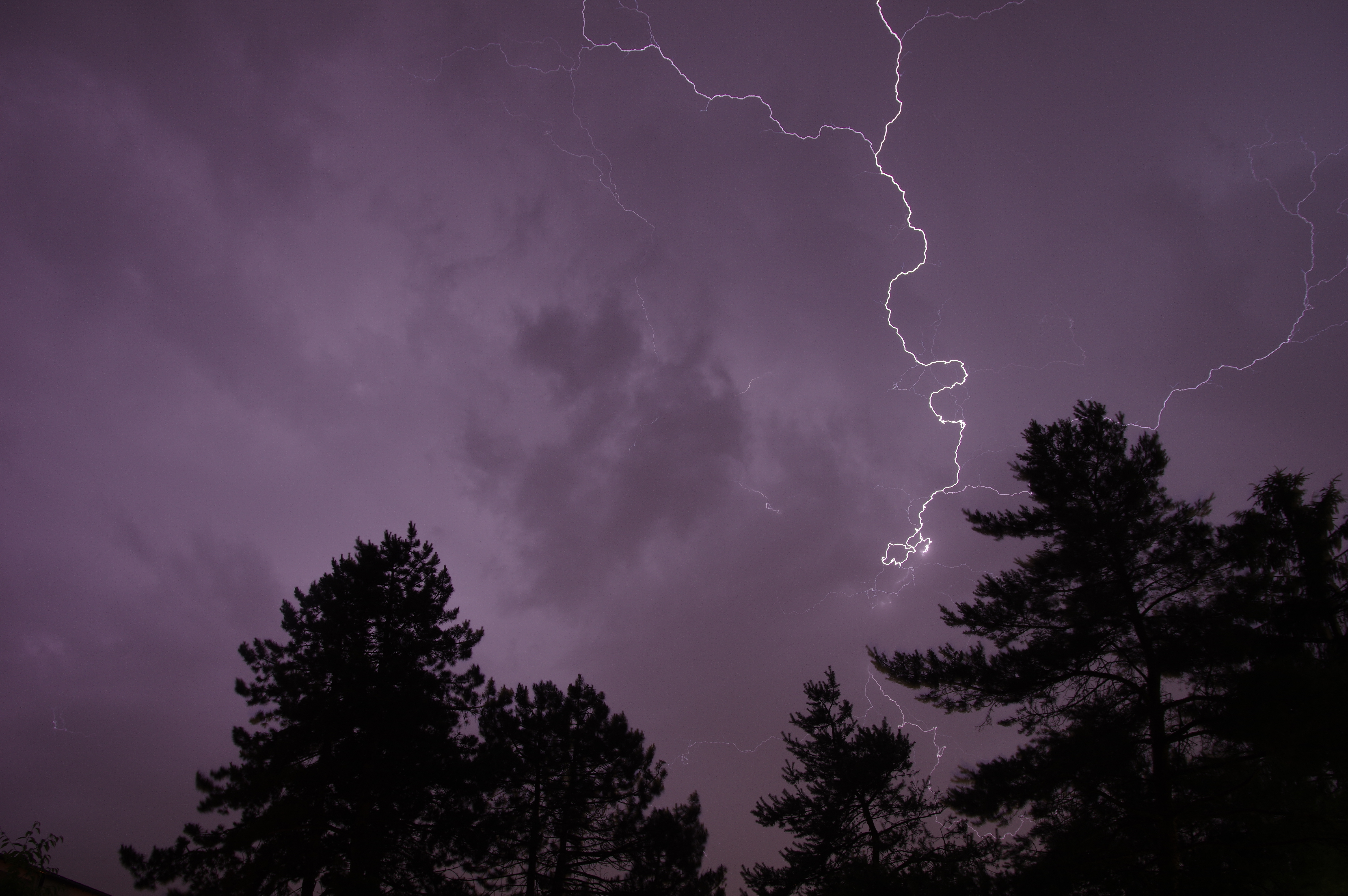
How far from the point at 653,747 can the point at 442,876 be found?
535 centimetres

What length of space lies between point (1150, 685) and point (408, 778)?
1344cm

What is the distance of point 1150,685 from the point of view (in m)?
8.66

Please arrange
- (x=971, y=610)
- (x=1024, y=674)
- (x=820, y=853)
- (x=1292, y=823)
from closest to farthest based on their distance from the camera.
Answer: (x=1292, y=823), (x=1024, y=674), (x=971, y=610), (x=820, y=853)

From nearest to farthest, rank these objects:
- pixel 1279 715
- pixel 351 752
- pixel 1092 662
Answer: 1. pixel 1279 715
2. pixel 1092 662
3. pixel 351 752

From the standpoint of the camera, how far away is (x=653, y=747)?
15164 millimetres

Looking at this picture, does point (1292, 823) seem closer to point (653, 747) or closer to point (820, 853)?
point (820, 853)

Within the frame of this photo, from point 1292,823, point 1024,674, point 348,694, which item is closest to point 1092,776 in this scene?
point 1024,674

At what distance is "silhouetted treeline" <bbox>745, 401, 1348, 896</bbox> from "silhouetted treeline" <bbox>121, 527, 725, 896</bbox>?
5.71 metres

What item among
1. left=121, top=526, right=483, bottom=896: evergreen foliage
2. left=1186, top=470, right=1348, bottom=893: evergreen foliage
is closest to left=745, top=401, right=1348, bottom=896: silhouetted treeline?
left=1186, top=470, right=1348, bottom=893: evergreen foliage

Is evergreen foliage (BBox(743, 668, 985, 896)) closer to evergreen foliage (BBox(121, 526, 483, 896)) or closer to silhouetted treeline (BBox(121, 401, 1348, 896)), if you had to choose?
silhouetted treeline (BBox(121, 401, 1348, 896))

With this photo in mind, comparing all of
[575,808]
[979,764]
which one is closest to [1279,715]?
[979,764]

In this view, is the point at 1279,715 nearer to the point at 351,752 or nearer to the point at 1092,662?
the point at 1092,662

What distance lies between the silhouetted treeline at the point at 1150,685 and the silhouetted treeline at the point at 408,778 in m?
5.71

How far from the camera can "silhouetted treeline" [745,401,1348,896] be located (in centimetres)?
768
